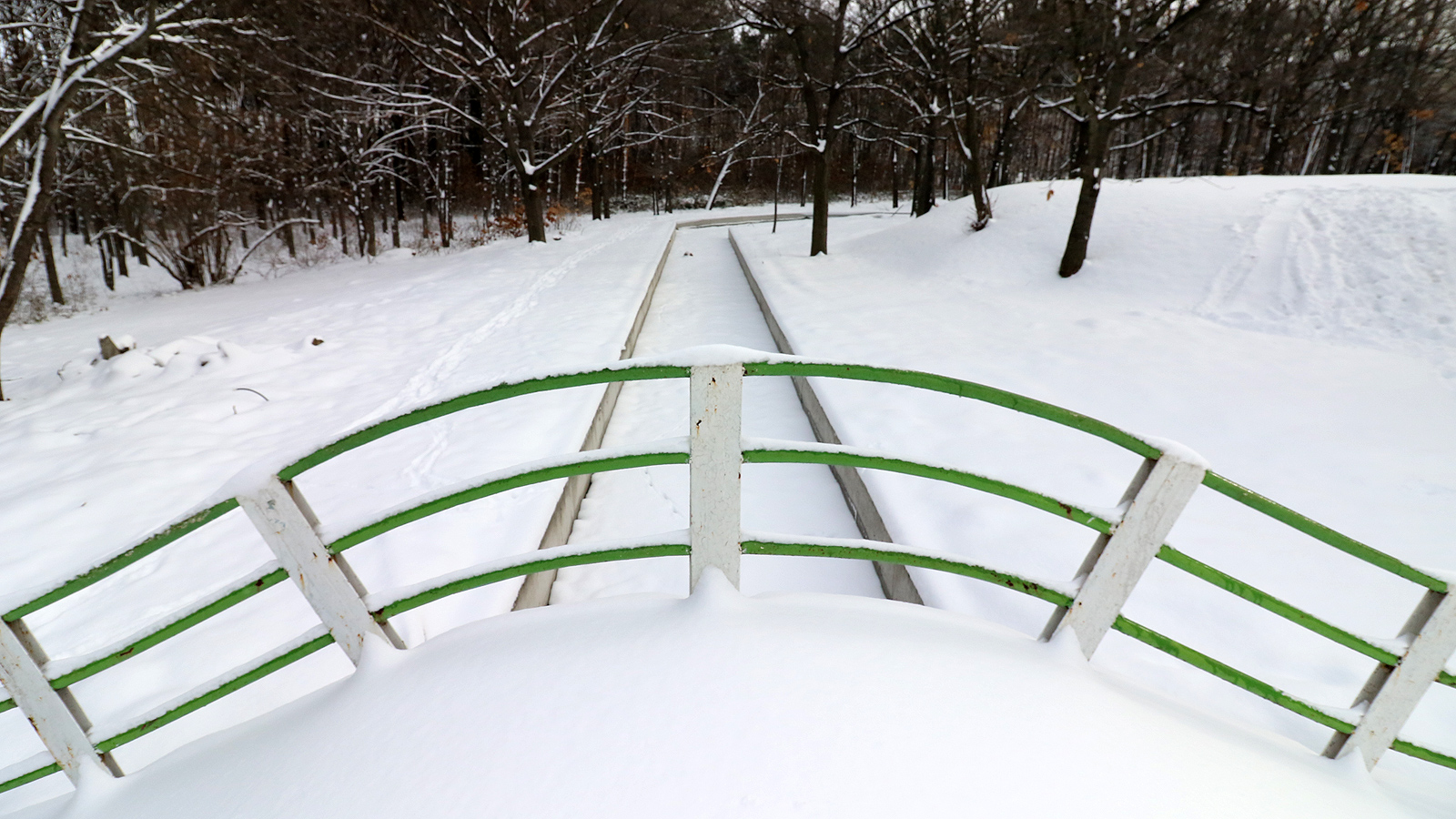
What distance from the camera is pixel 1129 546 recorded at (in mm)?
1793

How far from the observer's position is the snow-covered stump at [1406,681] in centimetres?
179

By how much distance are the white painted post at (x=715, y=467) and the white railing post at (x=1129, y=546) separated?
1.09 meters

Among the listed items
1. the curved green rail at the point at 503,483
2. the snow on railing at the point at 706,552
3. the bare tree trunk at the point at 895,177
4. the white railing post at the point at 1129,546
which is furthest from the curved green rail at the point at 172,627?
the bare tree trunk at the point at 895,177

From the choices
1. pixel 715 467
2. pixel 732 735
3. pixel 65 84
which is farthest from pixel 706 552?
pixel 65 84

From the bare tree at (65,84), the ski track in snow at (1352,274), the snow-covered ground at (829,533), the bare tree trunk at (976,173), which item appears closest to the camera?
the snow-covered ground at (829,533)

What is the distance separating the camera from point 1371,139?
1160 inches

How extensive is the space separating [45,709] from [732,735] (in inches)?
85.3

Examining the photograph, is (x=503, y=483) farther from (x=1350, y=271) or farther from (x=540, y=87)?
(x=540, y=87)

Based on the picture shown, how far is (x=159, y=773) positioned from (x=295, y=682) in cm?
71

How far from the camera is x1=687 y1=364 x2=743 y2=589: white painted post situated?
1711mm

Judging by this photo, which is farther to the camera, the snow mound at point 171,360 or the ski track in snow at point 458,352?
the snow mound at point 171,360

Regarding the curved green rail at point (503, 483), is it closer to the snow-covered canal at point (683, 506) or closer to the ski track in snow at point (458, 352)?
the ski track in snow at point (458, 352)

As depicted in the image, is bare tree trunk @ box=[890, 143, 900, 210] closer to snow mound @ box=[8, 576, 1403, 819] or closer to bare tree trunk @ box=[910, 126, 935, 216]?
bare tree trunk @ box=[910, 126, 935, 216]

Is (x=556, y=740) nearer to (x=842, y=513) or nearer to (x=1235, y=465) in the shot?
(x=842, y=513)
